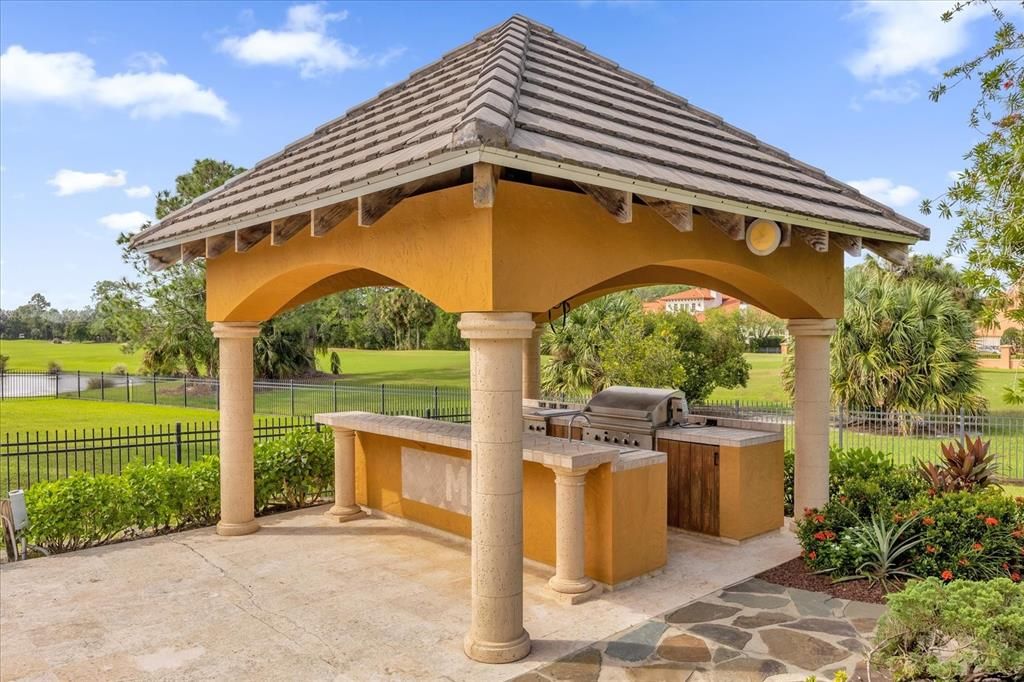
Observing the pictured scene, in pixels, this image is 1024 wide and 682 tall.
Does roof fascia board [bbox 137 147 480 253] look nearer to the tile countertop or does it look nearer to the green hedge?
the tile countertop

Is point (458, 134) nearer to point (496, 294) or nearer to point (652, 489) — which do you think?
point (496, 294)

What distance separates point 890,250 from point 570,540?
203 inches

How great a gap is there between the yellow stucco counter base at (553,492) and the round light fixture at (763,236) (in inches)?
91.9

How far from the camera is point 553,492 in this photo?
6824mm

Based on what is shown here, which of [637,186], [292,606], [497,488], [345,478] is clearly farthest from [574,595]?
[345,478]

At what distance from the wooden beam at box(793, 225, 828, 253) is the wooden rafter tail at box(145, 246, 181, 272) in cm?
734

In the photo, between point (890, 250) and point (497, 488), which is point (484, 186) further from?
point (890, 250)

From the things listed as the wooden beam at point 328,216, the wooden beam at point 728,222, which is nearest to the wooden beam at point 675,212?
the wooden beam at point 728,222

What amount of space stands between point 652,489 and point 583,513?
0.99 metres

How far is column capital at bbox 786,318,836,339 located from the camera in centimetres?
788

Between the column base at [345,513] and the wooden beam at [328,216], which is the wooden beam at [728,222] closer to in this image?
the wooden beam at [328,216]

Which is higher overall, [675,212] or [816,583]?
[675,212]

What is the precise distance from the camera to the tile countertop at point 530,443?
6.11 metres

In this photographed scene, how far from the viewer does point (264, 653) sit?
519 cm
